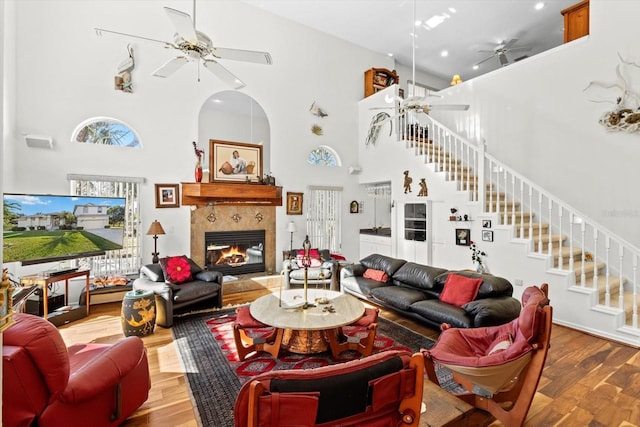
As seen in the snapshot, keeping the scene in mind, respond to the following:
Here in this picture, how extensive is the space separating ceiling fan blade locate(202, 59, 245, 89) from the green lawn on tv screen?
9.36ft

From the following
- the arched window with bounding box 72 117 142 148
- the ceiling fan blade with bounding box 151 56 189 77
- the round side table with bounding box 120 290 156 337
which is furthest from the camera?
the arched window with bounding box 72 117 142 148

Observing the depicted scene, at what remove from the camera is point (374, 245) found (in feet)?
25.7

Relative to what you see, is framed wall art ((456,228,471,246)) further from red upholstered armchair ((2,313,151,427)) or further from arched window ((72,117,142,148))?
arched window ((72,117,142,148))

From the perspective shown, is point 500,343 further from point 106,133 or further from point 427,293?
point 106,133

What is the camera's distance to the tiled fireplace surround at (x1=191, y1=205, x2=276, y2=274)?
607 cm

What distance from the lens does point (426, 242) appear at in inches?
256

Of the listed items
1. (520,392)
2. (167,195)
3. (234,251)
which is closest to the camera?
(520,392)

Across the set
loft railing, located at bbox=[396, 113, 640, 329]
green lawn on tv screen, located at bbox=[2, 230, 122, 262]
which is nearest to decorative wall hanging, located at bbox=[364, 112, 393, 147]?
loft railing, located at bbox=[396, 113, 640, 329]

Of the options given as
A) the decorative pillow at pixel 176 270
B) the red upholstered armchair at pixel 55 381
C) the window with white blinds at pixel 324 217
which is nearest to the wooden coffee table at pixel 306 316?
the red upholstered armchair at pixel 55 381

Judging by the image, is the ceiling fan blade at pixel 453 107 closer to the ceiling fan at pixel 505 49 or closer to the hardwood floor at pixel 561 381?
the hardwood floor at pixel 561 381

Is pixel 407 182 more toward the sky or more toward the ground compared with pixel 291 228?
more toward the sky

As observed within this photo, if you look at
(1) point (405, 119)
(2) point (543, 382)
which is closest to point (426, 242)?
(1) point (405, 119)

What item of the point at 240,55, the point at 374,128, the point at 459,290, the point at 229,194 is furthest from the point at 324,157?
the point at 459,290

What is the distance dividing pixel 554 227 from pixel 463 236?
5.03ft
